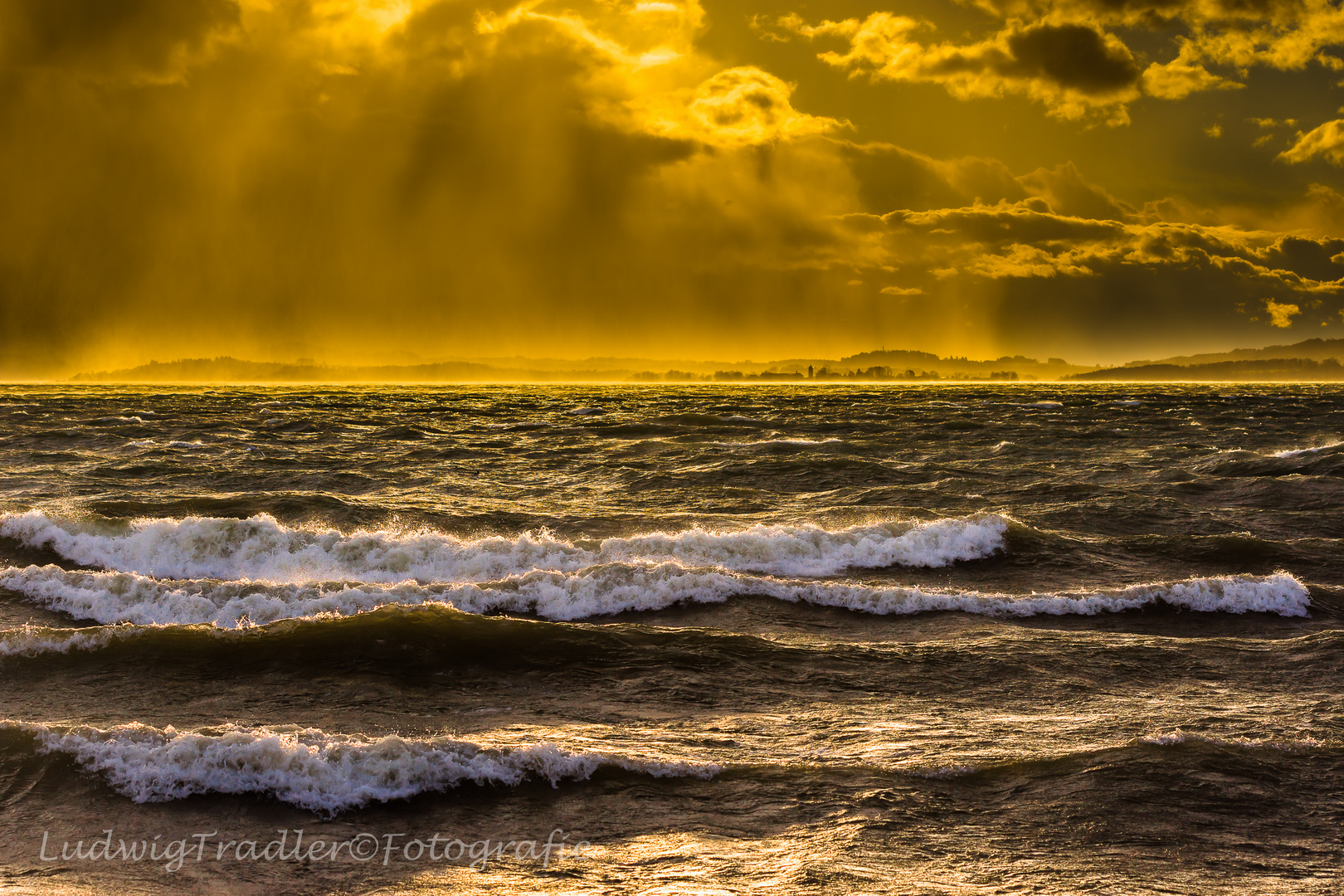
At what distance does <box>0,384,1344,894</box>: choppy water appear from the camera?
5949 millimetres

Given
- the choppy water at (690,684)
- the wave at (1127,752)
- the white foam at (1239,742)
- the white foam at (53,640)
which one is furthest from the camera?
the white foam at (53,640)

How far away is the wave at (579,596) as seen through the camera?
39.8 feet

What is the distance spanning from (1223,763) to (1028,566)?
8.46 meters

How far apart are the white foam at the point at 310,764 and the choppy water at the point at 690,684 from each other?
27 mm

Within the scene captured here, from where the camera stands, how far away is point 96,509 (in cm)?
1834

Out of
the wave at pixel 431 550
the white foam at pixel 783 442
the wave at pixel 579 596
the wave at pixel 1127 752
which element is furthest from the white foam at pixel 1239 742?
the white foam at pixel 783 442

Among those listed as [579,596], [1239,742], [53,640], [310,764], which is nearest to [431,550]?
[579,596]

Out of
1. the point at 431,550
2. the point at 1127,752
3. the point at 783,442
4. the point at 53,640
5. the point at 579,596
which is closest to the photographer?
the point at 1127,752

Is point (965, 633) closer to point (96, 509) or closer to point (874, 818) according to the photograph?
point (874, 818)

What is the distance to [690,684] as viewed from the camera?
31.2 ft

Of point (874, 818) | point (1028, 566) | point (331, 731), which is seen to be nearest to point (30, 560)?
point (331, 731)

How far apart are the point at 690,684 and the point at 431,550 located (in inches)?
305

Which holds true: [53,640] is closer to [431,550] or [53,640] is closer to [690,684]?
[431,550]

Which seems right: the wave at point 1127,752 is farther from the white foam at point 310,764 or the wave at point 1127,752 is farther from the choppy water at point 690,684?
the white foam at point 310,764
